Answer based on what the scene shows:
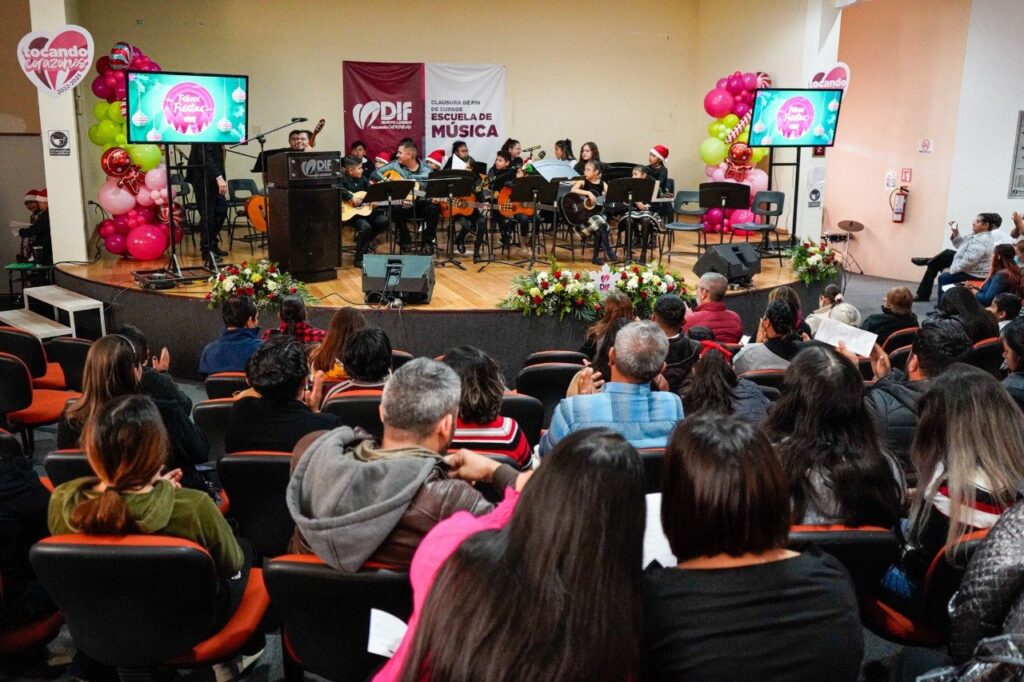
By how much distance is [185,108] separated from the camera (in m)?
7.57

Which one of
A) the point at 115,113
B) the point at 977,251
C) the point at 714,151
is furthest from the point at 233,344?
the point at 714,151

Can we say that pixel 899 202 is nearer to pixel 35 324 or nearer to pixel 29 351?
pixel 35 324

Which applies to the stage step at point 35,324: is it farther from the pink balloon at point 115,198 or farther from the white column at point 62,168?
the pink balloon at point 115,198

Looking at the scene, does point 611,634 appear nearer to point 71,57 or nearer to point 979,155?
point 71,57

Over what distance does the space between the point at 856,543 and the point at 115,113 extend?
27.3ft

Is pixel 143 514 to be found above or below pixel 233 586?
above

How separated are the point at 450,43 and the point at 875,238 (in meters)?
6.46

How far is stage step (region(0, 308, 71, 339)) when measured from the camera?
714cm

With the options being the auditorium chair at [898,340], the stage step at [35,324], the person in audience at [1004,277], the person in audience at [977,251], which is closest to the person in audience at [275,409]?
the auditorium chair at [898,340]

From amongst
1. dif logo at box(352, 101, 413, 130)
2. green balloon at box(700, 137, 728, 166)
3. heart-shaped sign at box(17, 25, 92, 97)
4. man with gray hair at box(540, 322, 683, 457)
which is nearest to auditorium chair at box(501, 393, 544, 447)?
man with gray hair at box(540, 322, 683, 457)

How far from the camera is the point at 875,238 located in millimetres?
12594

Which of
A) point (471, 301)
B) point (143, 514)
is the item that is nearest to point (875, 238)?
point (471, 301)

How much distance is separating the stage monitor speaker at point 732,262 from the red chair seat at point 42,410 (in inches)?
215

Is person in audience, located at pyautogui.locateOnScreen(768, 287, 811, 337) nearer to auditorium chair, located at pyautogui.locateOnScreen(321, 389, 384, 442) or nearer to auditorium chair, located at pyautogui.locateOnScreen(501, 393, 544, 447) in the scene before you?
auditorium chair, located at pyautogui.locateOnScreen(501, 393, 544, 447)
